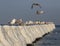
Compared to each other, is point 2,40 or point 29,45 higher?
point 2,40

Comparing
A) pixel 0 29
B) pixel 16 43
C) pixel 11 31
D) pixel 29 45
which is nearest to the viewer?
pixel 0 29

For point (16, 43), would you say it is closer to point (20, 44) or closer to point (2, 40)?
point (20, 44)

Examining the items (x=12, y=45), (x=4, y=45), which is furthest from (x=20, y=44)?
(x=4, y=45)

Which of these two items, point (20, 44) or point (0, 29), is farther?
point (20, 44)

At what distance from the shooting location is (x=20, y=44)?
23797mm

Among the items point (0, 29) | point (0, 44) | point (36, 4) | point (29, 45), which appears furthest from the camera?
point (36, 4)

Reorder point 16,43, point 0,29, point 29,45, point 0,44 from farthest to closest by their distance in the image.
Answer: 1. point 29,45
2. point 16,43
3. point 0,29
4. point 0,44

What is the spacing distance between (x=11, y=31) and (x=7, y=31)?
1.33m

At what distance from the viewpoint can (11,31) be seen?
2450cm

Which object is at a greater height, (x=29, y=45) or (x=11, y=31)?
(x=11, y=31)

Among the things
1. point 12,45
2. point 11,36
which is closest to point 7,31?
point 11,36

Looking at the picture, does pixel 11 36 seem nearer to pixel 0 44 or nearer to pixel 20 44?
pixel 20 44

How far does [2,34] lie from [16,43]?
2.54 metres

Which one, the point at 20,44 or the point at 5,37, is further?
the point at 20,44
